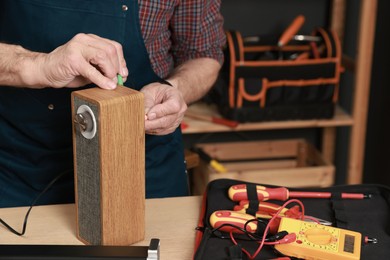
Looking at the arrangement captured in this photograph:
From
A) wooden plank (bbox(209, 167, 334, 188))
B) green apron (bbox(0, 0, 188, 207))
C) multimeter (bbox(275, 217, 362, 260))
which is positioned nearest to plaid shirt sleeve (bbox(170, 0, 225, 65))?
green apron (bbox(0, 0, 188, 207))

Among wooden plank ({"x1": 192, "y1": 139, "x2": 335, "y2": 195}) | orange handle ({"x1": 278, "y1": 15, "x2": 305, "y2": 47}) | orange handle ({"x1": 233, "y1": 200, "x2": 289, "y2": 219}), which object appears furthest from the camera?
wooden plank ({"x1": 192, "y1": 139, "x2": 335, "y2": 195})

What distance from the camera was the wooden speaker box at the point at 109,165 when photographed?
976 mm

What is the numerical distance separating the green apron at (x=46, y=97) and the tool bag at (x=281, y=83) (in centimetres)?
91

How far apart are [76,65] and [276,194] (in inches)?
16.6

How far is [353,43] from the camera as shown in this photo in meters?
2.85

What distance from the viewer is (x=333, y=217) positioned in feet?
3.70

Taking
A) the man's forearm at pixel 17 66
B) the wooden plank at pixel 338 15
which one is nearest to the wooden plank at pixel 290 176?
the wooden plank at pixel 338 15

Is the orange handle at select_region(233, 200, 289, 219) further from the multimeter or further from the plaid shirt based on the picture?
the plaid shirt

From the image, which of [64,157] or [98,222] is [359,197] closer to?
[98,222]

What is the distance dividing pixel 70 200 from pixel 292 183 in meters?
1.23

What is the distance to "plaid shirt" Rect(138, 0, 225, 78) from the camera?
1.44 m

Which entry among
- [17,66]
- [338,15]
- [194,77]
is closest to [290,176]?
[338,15]

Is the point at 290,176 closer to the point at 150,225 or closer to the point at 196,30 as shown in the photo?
the point at 196,30

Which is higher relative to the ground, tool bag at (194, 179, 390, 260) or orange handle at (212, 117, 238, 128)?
tool bag at (194, 179, 390, 260)
